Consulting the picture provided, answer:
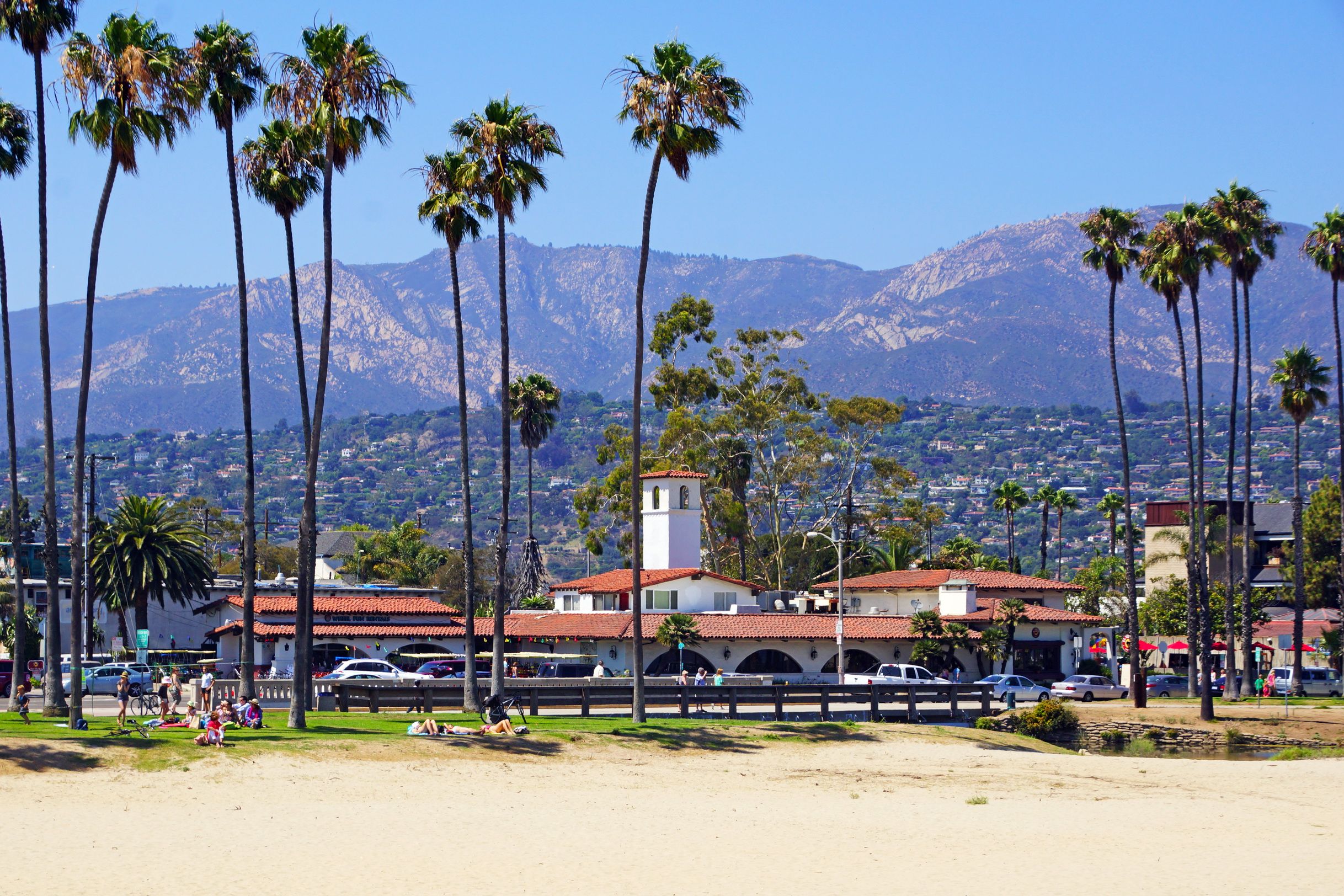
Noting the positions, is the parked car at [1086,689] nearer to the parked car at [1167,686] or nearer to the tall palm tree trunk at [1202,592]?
the tall palm tree trunk at [1202,592]

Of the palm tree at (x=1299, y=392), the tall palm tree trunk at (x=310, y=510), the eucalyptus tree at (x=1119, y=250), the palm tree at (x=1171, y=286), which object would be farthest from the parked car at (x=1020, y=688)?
the tall palm tree trunk at (x=310, y=510)

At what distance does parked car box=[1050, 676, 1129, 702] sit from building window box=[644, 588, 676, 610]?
19.3 m

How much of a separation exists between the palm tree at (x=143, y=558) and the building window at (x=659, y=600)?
26.8 meters

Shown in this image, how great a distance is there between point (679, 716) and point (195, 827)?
24.4 m

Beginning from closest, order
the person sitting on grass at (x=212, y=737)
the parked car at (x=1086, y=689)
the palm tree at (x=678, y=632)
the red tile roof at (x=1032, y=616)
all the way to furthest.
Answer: the person sitting on grass at (x=212, y=737) → the palm tree at (x=678, y=632) → the parked car at (x=1086, y=689) → the red tile roof at (x=1032, y=616)

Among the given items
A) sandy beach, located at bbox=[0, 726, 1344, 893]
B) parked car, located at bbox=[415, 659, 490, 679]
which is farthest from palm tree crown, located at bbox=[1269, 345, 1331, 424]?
parked car, located at bbox=[415, 659, 490, 679]

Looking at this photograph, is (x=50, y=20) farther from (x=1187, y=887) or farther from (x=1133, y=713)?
(x=1133, y=713)

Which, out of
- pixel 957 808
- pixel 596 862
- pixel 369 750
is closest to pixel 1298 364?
pixel 957 808

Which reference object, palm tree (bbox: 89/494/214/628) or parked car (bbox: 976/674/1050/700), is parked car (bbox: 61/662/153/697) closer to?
palm tree (bbox: 89/494/214/628)

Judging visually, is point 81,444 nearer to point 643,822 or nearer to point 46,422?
point 46,422

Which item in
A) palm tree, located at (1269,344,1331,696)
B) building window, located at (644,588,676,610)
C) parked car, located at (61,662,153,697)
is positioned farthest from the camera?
building window, located at (644,588,676,610)

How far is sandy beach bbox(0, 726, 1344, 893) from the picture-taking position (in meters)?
22.7

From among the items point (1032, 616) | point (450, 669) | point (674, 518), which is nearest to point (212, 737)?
point (450, 669)

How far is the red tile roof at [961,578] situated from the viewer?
8006 cm
